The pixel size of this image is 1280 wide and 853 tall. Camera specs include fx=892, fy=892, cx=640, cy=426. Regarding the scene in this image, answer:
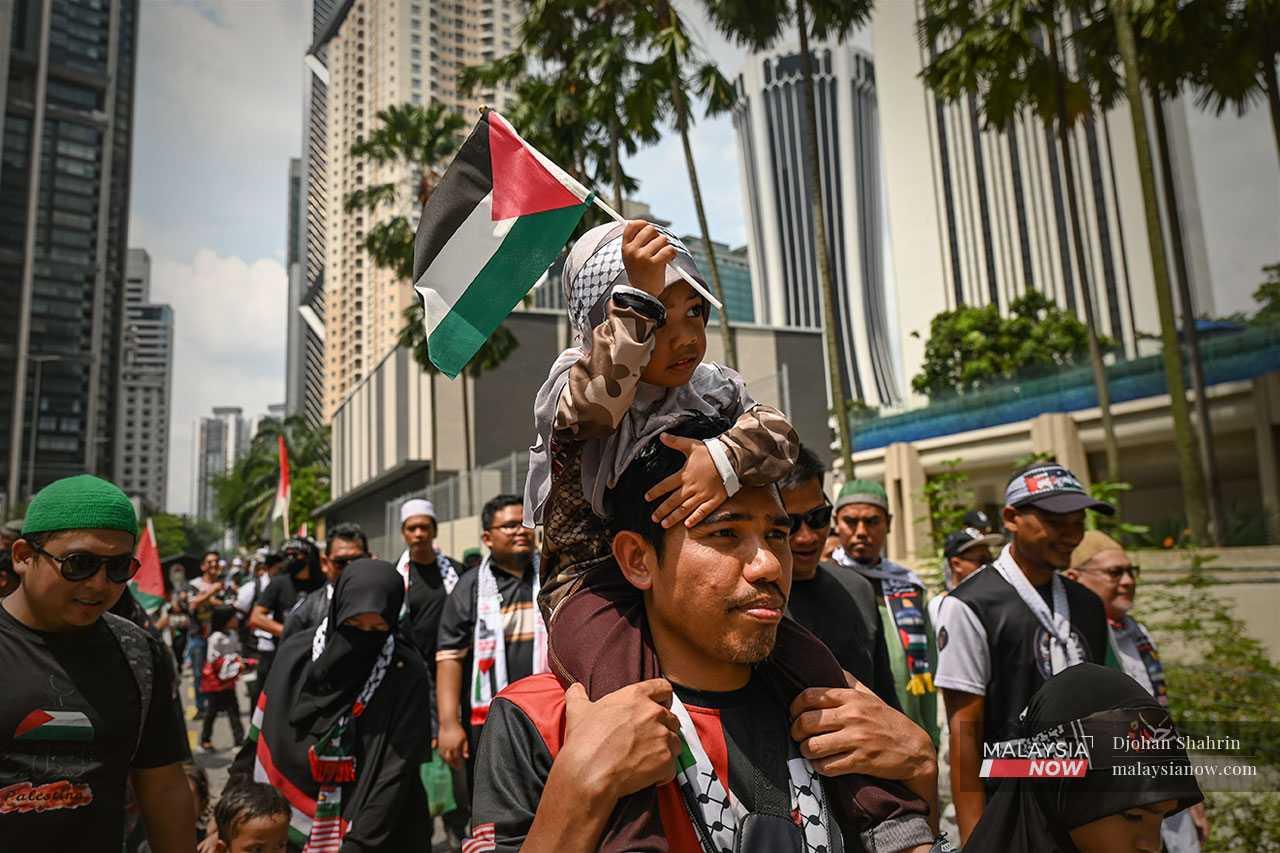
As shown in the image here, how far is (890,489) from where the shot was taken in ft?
97.2

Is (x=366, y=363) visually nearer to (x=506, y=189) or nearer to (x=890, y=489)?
(x=890, y=489)

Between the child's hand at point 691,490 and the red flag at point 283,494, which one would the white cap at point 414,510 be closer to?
the child's hand at point 691,490

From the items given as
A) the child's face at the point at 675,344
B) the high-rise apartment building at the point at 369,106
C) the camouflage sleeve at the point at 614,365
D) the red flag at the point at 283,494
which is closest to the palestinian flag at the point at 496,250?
the child's face at the point at 675,344

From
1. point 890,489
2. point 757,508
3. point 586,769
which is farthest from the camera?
point 890,489

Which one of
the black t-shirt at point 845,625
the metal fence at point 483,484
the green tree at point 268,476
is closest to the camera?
the black t-shirt at point 845,625

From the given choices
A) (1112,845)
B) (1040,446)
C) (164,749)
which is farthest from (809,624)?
(1040,446)

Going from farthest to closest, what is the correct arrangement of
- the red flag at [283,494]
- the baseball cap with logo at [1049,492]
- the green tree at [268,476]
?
the green tree at [268,476] → the red flag at [283,494] → the baseball cap with logo at [1049,492]

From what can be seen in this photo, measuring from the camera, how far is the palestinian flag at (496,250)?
261cm

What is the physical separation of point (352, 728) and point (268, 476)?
8071 cm

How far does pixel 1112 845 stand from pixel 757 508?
1223 millimetres

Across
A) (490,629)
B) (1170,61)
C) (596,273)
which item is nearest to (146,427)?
(1170,61)

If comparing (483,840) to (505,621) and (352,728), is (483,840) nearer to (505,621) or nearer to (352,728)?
(352,728)

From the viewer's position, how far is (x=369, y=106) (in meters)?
93.4

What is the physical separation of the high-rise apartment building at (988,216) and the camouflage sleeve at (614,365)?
51952 mm
